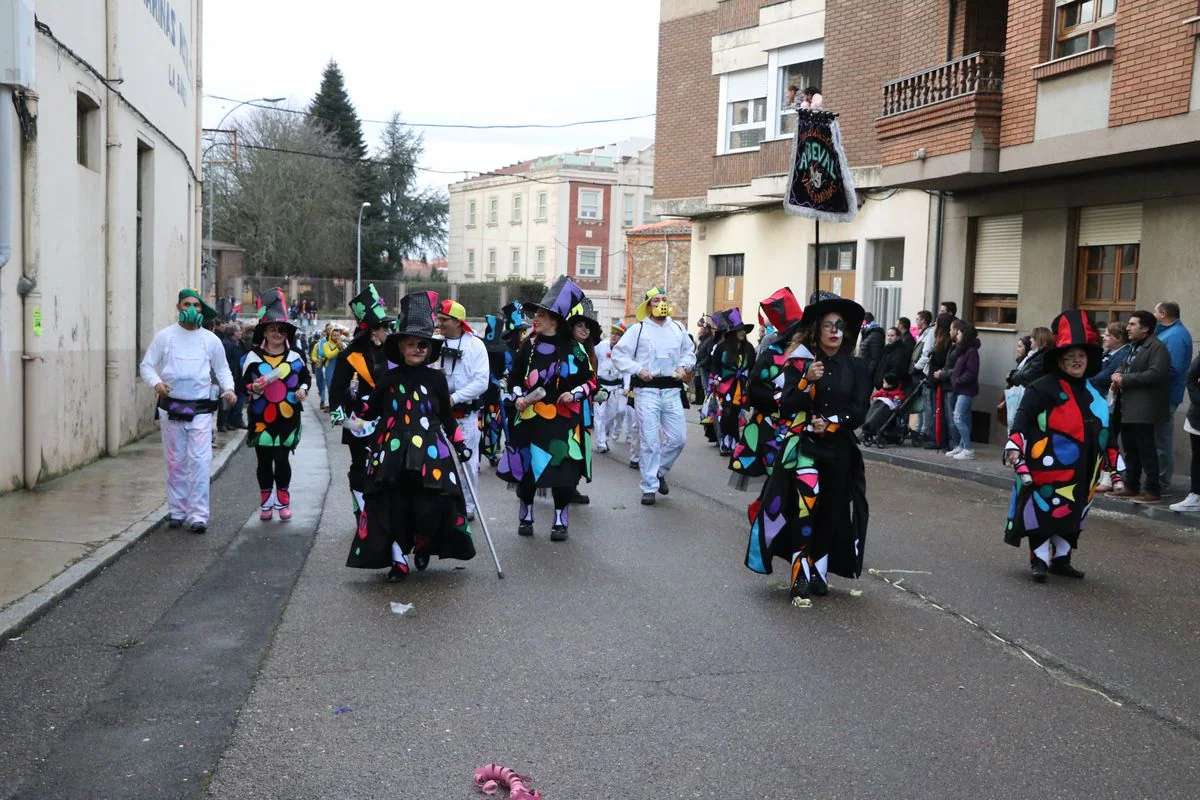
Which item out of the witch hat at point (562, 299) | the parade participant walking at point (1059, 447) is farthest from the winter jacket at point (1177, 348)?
the witch hat at point (562, 299)

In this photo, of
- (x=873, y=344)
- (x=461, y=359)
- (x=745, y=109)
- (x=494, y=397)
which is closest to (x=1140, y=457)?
(x=873, y=344)

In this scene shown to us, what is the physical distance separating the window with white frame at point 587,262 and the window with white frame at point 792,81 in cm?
4443

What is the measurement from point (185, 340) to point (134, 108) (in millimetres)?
6721

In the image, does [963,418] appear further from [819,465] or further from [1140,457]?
[819,465]

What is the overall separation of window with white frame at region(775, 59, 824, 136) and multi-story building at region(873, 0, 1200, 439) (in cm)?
348

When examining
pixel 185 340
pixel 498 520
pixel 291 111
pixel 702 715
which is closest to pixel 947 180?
pixel 498 520

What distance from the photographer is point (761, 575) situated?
8242 mm

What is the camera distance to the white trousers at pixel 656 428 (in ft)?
38.2

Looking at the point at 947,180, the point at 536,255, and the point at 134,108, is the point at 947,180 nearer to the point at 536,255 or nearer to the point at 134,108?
the point at 134,108

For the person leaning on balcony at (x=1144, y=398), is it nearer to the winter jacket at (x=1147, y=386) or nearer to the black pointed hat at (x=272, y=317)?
the winter jacket at (x=1147, y=386)

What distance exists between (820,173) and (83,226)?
7.67 metres

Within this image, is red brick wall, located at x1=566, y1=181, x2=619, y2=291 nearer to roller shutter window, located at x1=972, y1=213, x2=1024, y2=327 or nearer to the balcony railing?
the balcony railing

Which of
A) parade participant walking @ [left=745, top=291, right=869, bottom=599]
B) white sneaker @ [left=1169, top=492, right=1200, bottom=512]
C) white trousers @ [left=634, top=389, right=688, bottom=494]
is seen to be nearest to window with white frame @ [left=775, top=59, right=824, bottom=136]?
white trousers @ [left=634, top=389, right=688, bottom=494]

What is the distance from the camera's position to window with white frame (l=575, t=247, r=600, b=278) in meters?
69.3
